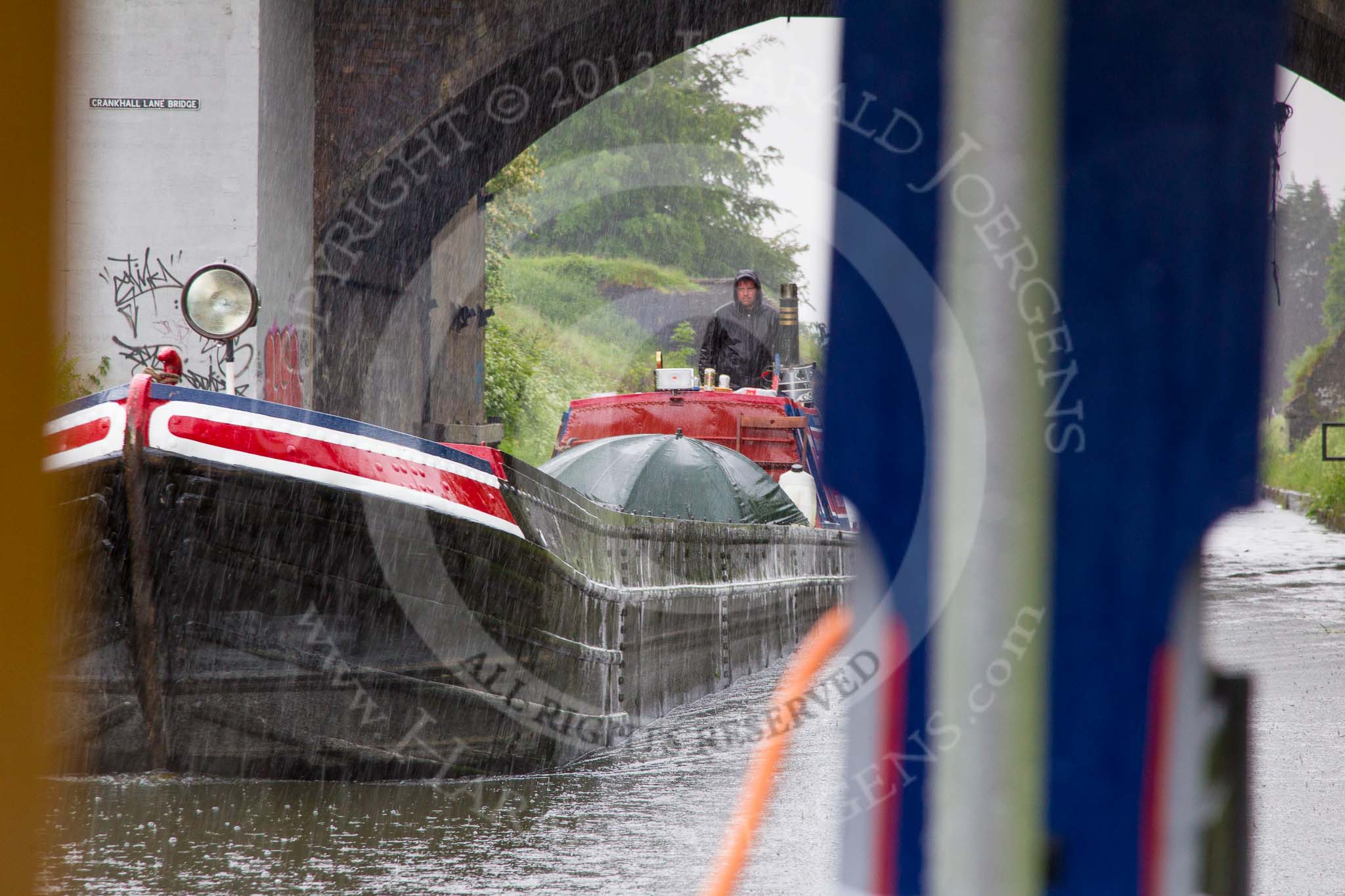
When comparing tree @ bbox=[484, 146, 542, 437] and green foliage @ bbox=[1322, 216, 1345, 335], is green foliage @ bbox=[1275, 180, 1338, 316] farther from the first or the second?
tree @ bbox=[484, 146, 542, 437]

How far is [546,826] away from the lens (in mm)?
5438

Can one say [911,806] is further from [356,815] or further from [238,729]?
[238,729]

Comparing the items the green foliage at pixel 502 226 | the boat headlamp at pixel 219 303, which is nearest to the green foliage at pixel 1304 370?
the green foliage at pixel 502 226

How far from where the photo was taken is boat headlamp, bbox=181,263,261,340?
5641 millimetres

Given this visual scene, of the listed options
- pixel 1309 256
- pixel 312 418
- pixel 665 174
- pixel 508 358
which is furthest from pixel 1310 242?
pixel 312 418

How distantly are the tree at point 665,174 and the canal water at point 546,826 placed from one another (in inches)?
1779

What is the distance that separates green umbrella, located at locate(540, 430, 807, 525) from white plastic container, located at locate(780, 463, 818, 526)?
2078 mm

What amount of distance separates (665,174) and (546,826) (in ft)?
175

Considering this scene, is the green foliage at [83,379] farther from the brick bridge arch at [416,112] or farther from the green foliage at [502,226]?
the green foliage at [502,226]

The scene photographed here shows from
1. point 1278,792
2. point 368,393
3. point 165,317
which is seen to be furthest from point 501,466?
point 368,393

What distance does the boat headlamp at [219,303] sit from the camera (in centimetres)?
564

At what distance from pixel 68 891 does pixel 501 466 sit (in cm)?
262

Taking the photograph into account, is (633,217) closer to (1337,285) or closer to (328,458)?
(1337,285)

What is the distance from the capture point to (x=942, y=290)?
3.84 feet
